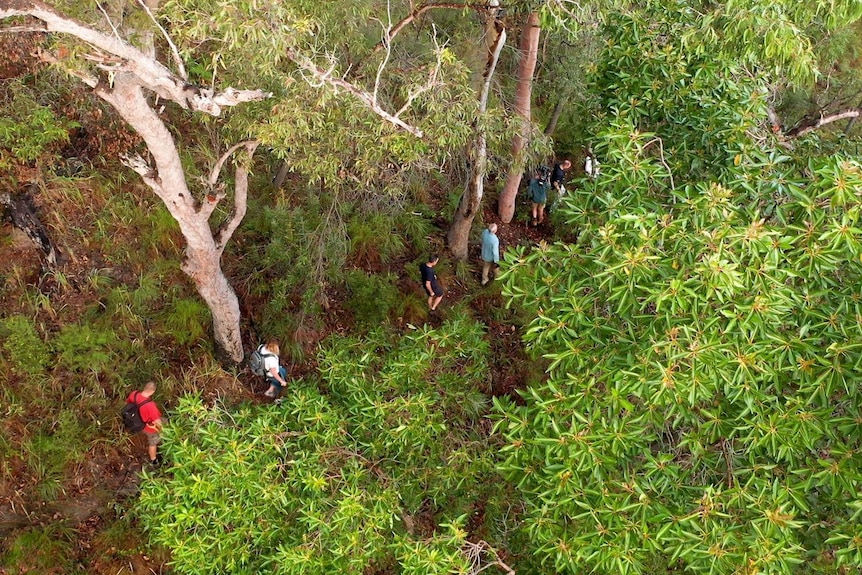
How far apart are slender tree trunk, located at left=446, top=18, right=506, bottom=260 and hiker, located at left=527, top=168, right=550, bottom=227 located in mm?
1783

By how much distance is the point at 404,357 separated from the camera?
584cm

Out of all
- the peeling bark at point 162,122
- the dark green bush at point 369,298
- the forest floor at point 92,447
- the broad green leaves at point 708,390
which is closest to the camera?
the broad green leaves at point 708,390

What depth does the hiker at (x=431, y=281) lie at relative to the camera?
8.71m

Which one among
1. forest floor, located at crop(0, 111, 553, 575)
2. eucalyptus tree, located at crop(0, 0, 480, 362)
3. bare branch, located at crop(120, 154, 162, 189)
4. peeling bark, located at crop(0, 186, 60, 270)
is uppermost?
eucalyptus tree, located at crop(0, 0, 480, 362)

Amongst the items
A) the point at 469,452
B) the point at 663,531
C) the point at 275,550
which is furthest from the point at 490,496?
the point at 663,531

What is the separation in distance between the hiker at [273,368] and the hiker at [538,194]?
6.12 m

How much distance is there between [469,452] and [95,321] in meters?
5.19

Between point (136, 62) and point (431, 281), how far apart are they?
5151 mm

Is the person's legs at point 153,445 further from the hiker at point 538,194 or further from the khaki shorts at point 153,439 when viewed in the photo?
the hiker at point 538,194

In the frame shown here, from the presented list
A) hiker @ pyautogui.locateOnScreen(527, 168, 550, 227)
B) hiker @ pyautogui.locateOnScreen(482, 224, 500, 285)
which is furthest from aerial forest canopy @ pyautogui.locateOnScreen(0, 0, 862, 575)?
hiker @ pyautogui.locateOnScreen(527, 168, 550, 227)

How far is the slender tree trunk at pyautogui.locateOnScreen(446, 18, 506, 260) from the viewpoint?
294 inches

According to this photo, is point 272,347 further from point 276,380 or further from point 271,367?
point 276,380

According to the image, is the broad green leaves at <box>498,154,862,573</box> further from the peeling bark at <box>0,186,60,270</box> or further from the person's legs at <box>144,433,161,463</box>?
the peeling bark at <box>0,186,60,270</box>

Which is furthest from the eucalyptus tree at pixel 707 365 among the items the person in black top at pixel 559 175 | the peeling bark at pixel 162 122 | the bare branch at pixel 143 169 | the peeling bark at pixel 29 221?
the person in black top at pixel 559 175
